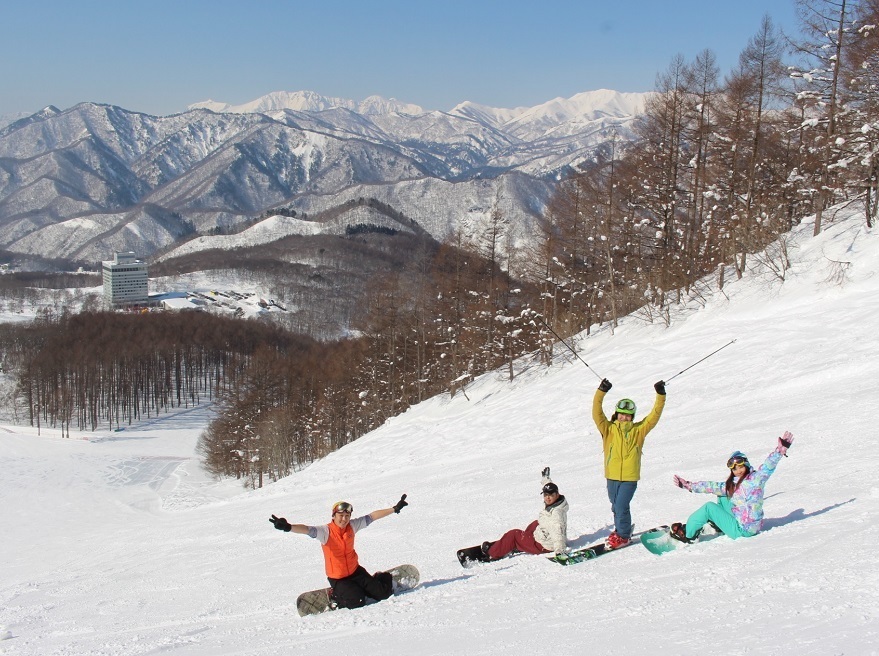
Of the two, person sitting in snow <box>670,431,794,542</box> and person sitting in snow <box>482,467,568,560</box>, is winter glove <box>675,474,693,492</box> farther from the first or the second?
person sitting in snow <box>482,467,568,560</box>

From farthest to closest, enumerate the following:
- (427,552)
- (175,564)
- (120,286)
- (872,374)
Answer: (120,286), (872,374), (175,564), (427,552)

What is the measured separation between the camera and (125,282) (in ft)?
598

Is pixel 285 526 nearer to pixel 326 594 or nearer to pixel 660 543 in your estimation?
pixel 326 594

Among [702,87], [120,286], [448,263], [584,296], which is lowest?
[584,296]

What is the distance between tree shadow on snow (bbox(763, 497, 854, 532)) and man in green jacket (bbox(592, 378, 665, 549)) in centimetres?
143

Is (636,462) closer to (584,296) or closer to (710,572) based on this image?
(710,572)

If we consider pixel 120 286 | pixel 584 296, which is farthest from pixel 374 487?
pixel 120 286

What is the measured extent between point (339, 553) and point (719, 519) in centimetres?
405

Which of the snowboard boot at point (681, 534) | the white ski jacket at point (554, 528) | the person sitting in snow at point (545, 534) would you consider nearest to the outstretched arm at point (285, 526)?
the person sitting in snow at point (545, 534)

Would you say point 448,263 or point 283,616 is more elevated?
point 448,263

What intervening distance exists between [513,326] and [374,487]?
1607cm

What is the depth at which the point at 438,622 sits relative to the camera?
5.84 metres

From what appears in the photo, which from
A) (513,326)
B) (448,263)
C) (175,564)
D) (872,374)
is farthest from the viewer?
(448,263)

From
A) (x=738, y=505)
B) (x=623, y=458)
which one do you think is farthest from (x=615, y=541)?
(x=738, y=505)
